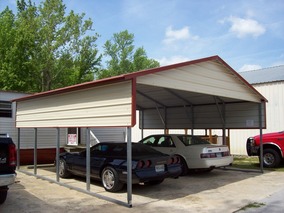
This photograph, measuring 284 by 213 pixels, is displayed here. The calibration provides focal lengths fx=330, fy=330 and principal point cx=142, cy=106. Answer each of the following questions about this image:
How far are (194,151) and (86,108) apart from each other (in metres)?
4.04

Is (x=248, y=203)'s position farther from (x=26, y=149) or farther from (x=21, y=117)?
(x=26, y=149)

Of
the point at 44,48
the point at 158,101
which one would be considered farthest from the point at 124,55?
the point at 158,101

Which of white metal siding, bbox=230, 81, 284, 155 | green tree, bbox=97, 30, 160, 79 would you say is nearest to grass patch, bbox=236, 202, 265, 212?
Result: white metal siding, bbox=230, 81, 284, 155

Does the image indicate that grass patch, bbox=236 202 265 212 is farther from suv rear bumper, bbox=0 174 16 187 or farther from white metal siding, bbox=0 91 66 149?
white metal siding, bbox=0 91 66 149

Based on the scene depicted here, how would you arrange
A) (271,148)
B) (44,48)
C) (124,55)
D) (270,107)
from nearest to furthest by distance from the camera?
(271,148) < (270,107) < (44,48) < (124,55)

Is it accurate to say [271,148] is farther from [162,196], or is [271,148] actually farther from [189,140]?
[162,196]

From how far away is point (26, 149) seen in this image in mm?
14461

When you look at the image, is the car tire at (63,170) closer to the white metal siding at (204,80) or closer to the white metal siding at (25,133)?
the white metal siding at (25,133)

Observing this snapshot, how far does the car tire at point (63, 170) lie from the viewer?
10.6 meters

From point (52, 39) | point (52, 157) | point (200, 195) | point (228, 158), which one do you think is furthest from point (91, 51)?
point (200, 195)

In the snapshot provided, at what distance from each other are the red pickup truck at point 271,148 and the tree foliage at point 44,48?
2305 cm

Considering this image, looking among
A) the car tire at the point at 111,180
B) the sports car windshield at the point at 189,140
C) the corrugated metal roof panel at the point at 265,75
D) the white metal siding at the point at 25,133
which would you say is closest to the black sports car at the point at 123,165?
the car tire at the point at 111,180

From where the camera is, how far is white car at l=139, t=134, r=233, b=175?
10.6 metres

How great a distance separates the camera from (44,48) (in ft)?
109
